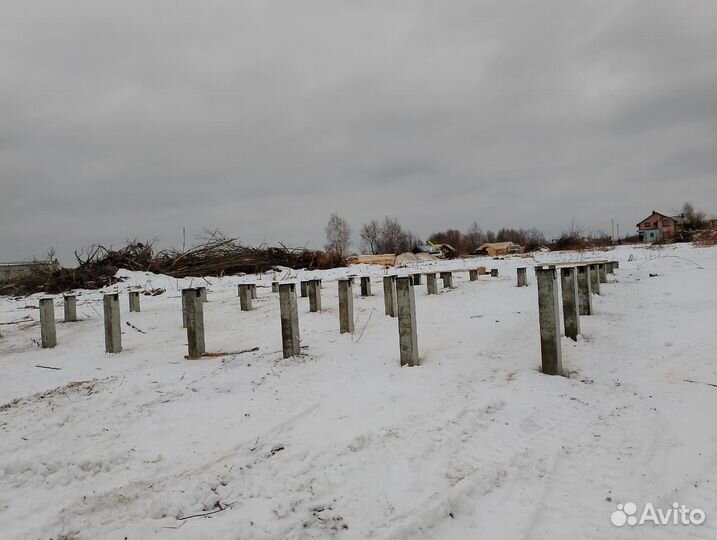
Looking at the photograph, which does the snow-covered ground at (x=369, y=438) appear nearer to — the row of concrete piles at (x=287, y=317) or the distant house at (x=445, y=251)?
the row of concrete piles at (x=287, y=317)

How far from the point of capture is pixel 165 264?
1745cm

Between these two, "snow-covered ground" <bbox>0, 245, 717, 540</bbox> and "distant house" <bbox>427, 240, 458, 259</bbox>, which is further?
"distant house" <bbox>427, 240, 458, 259</bbox>

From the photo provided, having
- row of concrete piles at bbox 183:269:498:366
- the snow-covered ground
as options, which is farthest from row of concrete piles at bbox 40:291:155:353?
row of concrete piles at bbox 183:269:498:366

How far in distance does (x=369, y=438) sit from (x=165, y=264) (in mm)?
16415

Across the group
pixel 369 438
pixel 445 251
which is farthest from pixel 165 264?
pixel 445 251

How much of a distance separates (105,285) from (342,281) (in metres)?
11.7

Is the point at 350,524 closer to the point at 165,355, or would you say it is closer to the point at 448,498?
the point at 448,498

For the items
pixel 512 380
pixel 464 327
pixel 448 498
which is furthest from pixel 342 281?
pixel 448 498

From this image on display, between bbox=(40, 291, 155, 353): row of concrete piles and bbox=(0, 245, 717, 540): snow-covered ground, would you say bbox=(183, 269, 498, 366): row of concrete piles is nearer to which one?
bbox=(0, 245, 717, 540): snow-covered ground

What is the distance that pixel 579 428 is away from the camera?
3.16 metres

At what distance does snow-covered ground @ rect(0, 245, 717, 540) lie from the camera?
2.31 meters

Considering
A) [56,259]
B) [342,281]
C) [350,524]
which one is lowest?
[350,524]

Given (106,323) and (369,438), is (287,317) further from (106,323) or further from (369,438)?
(106,323)

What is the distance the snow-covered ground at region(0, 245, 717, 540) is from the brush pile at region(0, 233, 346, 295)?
10485 mm
